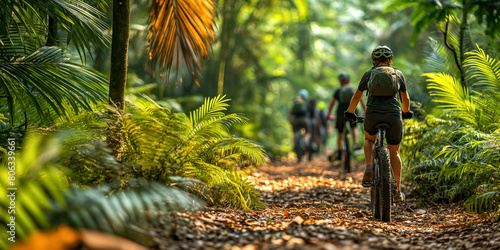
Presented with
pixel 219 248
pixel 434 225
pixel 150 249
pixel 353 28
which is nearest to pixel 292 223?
pixel 219 248

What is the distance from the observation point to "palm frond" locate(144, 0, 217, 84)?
4750mm

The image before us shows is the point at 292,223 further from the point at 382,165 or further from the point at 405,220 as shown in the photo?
the point at 405,220

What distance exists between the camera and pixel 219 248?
264 centimetres

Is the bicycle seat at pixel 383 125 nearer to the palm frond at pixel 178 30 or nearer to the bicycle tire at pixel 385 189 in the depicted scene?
the bicycle tire at pixel 385 189

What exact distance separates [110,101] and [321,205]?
261 cm

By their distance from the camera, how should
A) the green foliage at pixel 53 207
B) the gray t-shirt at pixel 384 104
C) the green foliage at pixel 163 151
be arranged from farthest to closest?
the gray t-shirt at pixel 384 104
the green foliage at pixel 163 151
the green foliage at pixel 53 207

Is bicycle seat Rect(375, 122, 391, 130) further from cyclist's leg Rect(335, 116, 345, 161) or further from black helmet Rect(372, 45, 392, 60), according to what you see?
→ cyclist's leg Rect(335, 116, 345, 161)

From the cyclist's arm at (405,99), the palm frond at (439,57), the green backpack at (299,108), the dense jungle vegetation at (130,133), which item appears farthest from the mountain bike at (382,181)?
the green backpack at (299,108)

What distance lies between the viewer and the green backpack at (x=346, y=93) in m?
7.85

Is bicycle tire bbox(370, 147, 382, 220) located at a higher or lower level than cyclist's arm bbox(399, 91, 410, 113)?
lower

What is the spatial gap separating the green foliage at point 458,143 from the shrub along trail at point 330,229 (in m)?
0.29

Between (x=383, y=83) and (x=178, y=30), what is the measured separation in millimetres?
2284

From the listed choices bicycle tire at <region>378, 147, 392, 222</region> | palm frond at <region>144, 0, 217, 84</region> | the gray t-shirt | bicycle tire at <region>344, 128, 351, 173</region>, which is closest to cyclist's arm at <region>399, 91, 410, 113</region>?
the gray t-shirt

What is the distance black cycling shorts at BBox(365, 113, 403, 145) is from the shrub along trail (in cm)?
85
